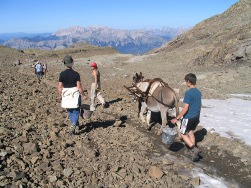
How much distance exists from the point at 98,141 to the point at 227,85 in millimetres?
16089

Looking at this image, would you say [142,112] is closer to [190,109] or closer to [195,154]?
[195,154]

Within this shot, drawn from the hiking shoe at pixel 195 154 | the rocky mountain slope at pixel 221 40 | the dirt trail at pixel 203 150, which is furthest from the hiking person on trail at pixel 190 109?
the rocky mountain slope at pixel 221 40

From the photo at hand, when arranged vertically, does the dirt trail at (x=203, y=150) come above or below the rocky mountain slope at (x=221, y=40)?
below

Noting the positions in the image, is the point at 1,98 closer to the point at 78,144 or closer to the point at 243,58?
the point at 78,144

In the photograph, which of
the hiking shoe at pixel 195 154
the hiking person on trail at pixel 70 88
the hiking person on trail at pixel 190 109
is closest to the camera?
the hiking person on trail at pixel 190 109

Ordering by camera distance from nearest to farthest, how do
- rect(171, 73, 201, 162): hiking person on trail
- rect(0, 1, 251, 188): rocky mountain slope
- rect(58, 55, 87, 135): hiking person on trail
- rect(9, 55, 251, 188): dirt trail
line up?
rect(0, 1, 251, 188): rocky mountain slope < rect(171, 73, 201, 162): hiking person on trail < rect(9, 55, 251, 188): dirt trail < rect(58, 55, 87, 135): hiking person on trail

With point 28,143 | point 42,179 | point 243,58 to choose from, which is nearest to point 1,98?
point 28,143

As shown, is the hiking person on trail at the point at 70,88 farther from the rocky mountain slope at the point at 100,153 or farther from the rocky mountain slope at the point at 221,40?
the rocky mountain slope at the point at 221,40

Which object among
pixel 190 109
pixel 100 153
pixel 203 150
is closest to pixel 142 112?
pixel 203 150

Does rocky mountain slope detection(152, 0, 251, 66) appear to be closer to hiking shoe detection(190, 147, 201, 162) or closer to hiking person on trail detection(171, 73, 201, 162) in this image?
hiking shoe detection(190, 147, 201, 162)

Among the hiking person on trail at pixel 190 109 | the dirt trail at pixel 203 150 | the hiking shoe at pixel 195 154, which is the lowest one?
the dirt trail at pixel 203 150

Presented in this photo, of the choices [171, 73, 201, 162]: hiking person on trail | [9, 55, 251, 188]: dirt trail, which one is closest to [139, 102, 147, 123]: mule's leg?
[9, 55, 251, 188]: dirt trail

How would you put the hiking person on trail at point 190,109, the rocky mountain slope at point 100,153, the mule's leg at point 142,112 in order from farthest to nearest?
the mule's leg at point 142,112
the hiking person on trail at point 190,109
the rocky mountain slope at point 100,153

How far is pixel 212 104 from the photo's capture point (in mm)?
15727
